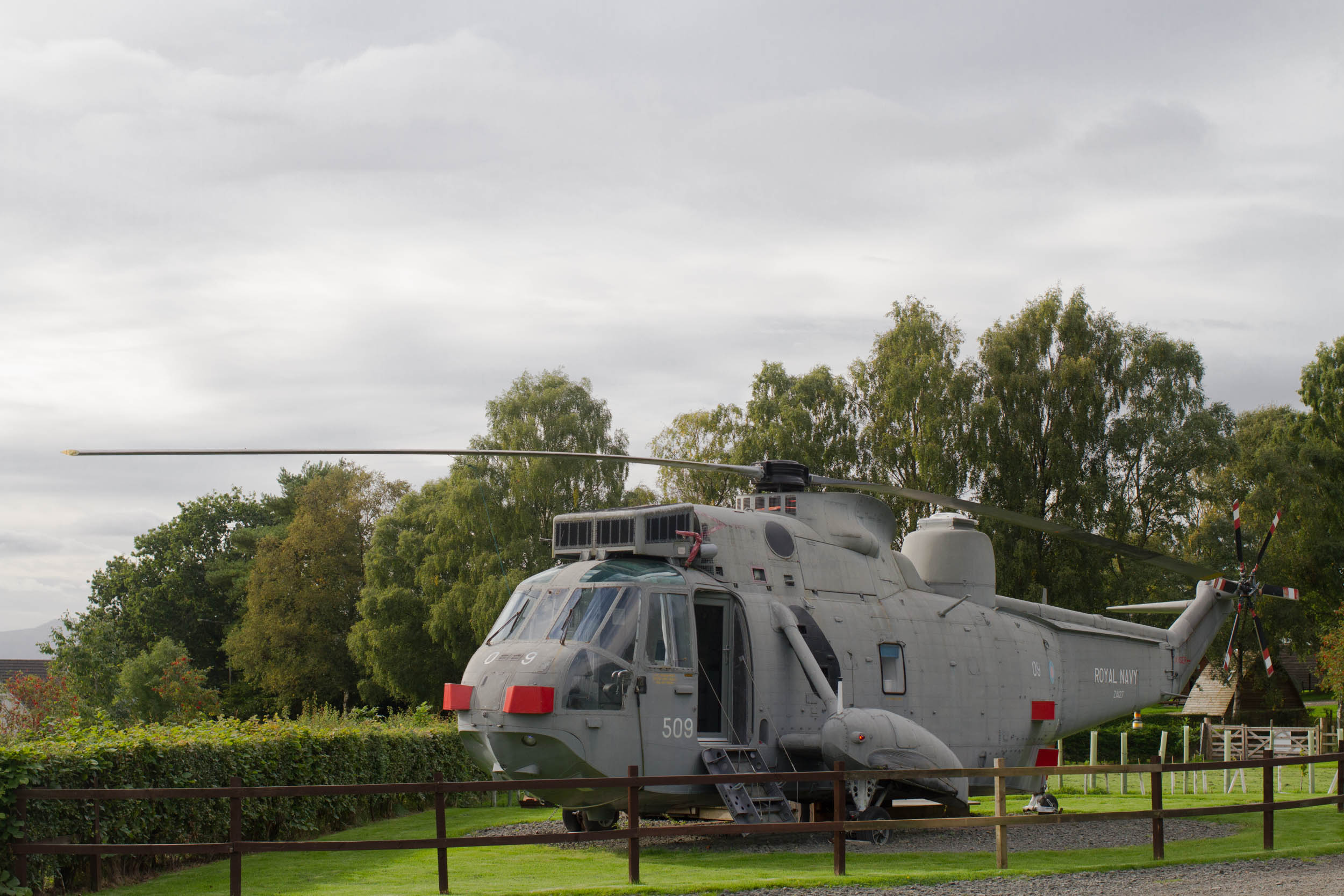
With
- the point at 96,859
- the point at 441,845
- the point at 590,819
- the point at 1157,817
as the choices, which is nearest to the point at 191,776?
the point at 96,859

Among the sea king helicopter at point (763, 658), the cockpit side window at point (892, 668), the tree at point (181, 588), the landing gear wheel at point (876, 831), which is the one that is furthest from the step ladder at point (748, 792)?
the tree at point (181, 588)

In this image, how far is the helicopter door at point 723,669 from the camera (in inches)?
522

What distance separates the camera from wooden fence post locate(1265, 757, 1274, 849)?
41.8 feet

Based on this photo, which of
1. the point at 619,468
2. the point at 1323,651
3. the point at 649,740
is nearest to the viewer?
the point at 649,740

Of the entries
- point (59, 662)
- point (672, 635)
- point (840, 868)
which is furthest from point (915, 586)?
point (59, 662)

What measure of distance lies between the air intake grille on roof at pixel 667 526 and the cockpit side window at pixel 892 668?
11.0 feet

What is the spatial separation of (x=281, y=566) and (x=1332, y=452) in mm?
42612

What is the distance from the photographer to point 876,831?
13375mm

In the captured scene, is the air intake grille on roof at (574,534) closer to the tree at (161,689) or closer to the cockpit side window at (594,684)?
the cockpit side window at (594,684)

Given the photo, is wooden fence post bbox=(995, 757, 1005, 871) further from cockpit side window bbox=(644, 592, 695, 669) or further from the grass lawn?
cockpit side window bbox=(644, 592, 695, 669)

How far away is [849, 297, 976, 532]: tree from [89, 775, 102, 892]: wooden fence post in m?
27.1

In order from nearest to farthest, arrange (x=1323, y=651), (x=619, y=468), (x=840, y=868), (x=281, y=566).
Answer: (x=840, y=868)
(x=1323, y=651)
(x=619, y=468)
(x=281, y=566)

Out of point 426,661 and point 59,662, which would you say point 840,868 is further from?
point 59,662

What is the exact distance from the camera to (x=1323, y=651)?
34.8 metres
